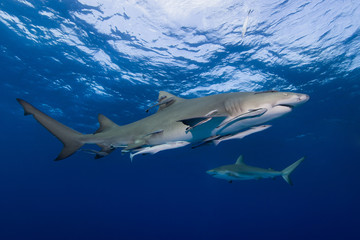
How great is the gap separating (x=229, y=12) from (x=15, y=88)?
22.1 meters

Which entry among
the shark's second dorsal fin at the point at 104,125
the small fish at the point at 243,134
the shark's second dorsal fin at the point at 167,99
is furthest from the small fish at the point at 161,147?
the shark's second dorsal fin at the point at 104,125

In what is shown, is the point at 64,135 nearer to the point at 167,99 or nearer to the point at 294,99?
the point at 167,99

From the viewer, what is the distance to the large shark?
8.31 feet

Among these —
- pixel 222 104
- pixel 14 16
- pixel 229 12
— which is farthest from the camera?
pixel 14 16

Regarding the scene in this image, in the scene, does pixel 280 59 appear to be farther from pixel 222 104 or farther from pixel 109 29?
pixel 222 104

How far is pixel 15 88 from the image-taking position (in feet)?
65.9

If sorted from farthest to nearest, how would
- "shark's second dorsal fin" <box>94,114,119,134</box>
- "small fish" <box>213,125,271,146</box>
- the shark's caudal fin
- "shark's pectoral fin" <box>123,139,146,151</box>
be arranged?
"shark's second dorsal fin" <box>94,114,119,134</box>, the shark's caudal fin, "shark's pectoral fin" <box>123,139,146,151</box>, "small fish" <box>213,125,271,146</box>

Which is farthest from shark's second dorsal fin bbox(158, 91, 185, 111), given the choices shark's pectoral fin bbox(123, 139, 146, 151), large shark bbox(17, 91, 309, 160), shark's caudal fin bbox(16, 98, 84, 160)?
shark's caudal fin bbox(16, 98, 84, 160)

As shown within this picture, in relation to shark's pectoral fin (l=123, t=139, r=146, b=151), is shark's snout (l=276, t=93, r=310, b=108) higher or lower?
higher

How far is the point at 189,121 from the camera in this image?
8.39 ft

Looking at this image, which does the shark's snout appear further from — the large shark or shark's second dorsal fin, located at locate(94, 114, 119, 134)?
shark's second dorsal fin, located at locate(94, 114, 119, 134)

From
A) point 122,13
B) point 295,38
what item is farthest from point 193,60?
point 295,38

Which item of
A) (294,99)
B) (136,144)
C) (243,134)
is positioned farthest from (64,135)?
(294,99)

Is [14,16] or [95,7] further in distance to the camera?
[14,16]
